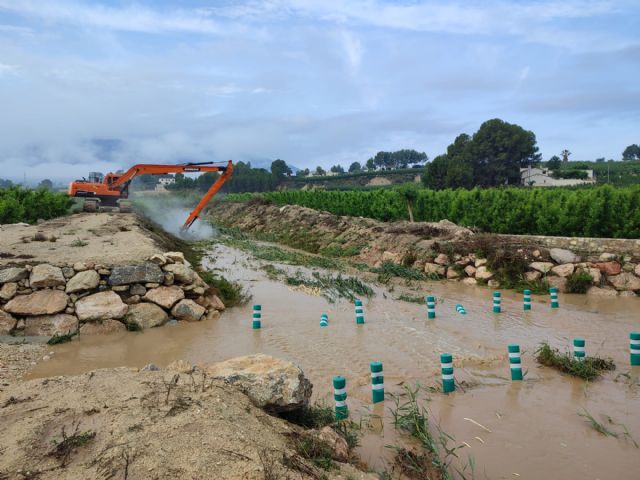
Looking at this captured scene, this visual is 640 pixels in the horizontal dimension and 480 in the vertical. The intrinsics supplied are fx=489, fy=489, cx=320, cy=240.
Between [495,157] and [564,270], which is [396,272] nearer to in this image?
[564,270]

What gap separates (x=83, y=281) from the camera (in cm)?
1069

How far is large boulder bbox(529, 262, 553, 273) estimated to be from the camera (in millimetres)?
15570

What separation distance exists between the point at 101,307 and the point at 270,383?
676cm

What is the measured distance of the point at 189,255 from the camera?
69.4ft

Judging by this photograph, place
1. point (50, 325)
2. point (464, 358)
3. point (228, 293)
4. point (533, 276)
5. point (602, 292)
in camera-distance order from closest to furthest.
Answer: point (464, 358) < point (50, 325) < point (228, 293) < point (602, 292) < point (533, 276)

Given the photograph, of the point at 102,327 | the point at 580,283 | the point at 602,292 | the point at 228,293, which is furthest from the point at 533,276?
the point at 102,327

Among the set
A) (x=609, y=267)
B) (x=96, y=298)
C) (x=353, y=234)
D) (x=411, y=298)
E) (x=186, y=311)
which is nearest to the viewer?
(x=96, y=298)

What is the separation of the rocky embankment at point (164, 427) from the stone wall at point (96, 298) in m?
5.42

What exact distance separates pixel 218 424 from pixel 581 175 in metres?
71.4

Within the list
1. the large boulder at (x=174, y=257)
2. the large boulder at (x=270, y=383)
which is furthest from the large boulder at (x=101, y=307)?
the large boulder at (x=270, y=383)

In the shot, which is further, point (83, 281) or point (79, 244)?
point (79, 244)

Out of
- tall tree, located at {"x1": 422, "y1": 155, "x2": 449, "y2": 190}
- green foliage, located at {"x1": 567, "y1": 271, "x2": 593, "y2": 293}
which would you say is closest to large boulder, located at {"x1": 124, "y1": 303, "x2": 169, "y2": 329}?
green foliage, located at {"x1": 567, "y1": 271, "x2": 593, "y2": 293}

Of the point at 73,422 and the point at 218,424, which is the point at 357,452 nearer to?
the point at 218,424

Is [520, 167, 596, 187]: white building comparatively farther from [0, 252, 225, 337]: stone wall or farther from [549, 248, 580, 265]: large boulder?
[0, 252, 225, 337]: stone wall
